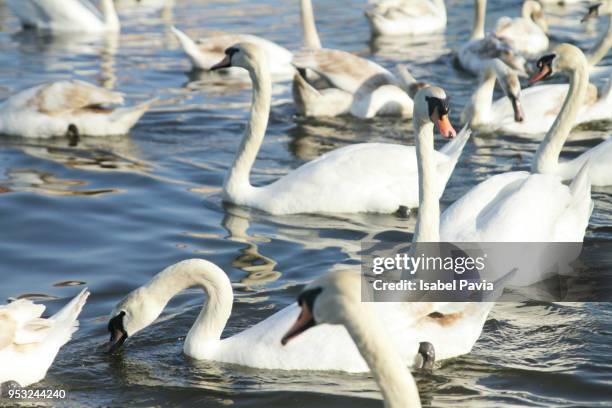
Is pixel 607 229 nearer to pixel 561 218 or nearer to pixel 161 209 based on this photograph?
pixel 561 218

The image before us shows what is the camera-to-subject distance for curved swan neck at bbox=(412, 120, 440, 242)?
8.25 metres

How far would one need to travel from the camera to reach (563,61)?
36.7 ft

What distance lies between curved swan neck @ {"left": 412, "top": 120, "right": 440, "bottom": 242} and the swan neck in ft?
18.7

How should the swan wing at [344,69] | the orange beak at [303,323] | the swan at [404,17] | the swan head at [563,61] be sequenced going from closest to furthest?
the orange beak at [303,323]
the swan head at [563,61]
the swan wing at [344,69]
the swan at [404,17]

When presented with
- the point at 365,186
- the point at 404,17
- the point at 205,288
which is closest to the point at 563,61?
the point at 365,186

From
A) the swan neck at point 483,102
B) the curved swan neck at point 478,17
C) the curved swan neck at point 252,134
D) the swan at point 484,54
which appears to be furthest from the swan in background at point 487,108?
the curved swan neck at point 478,17

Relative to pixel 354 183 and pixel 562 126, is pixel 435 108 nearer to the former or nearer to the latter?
pixel 354 183

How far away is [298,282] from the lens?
29.6 ft

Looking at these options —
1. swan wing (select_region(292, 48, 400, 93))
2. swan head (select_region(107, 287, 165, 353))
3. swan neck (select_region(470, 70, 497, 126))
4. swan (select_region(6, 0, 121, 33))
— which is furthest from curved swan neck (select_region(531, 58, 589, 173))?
swan (select_region(6, 0, 121, 33))

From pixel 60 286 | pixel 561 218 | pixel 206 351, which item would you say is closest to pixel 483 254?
pixel 561 218

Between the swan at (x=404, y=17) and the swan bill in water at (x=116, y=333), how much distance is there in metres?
13.5

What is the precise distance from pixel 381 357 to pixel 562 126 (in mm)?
6550

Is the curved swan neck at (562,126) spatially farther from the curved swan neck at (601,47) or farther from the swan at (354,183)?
the curved swan neck at (601,47)

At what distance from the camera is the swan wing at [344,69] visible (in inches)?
595
